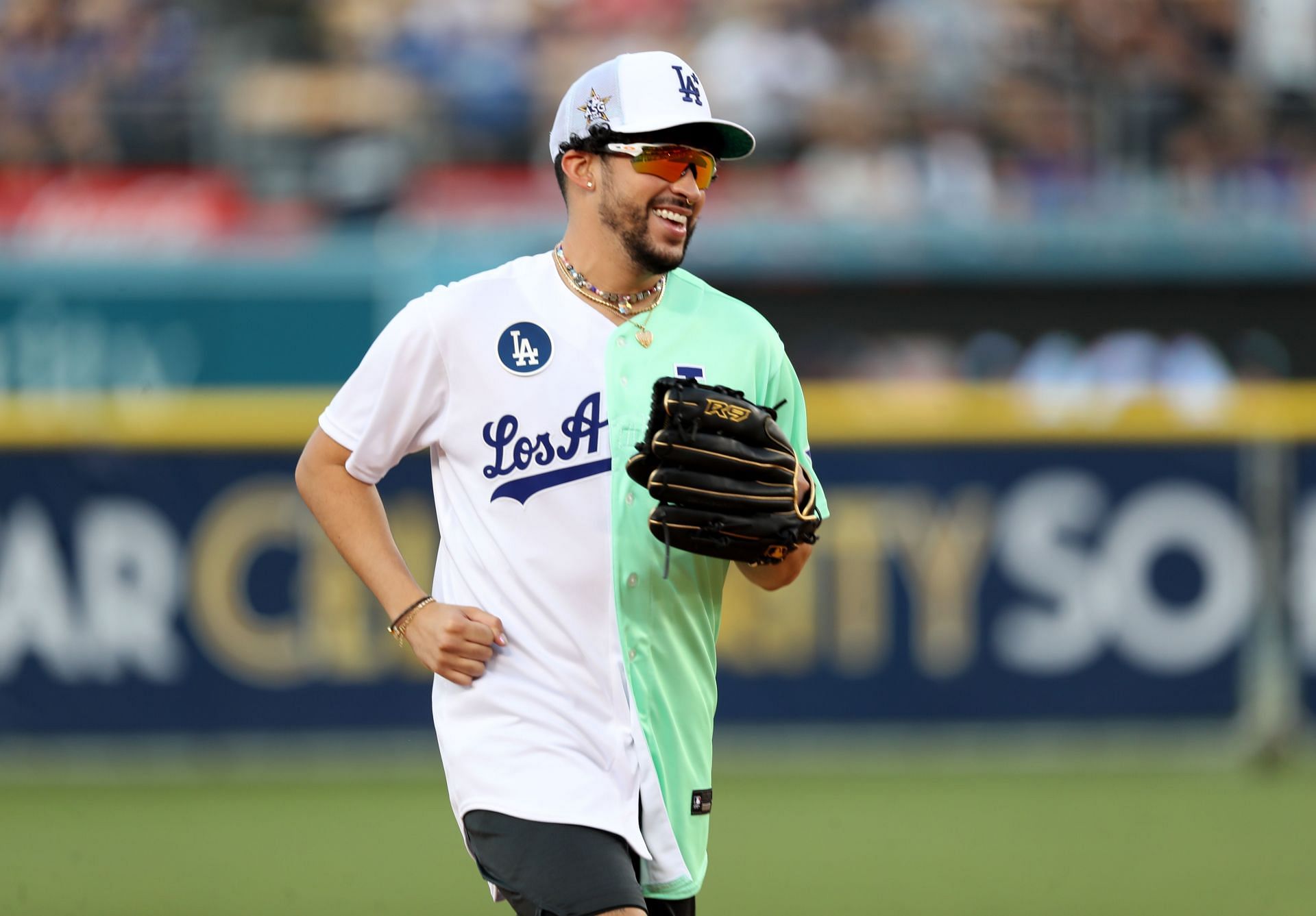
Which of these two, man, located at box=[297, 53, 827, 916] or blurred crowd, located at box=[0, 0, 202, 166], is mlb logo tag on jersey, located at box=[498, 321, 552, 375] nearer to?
man, located at box=[297, 53, 827, 916]

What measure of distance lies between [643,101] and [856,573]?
7741 millimetres

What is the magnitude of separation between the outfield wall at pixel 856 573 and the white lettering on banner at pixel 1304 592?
13 mm

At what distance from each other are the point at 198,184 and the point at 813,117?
16.1 ft

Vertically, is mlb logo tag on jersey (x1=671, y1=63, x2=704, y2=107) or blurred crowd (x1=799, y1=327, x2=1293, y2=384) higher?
blurred crowd (x1=799, y1=327, x2=1293, y2=384)

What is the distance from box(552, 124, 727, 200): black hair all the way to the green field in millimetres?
4164

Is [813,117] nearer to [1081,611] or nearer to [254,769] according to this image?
[1081,611]

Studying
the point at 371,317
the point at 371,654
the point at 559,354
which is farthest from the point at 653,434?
the point at 371,317

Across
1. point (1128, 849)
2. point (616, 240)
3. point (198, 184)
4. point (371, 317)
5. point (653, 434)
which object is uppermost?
point (198, 184)

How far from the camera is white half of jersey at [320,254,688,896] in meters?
4.10

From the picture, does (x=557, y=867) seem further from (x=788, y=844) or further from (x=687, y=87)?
(x=788, y=844)

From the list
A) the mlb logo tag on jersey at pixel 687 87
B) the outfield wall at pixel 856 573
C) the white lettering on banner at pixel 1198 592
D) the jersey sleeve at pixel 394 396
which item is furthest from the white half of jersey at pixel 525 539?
the white lettering on banner at pixel 1198 592

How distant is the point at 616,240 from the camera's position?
14.0ft

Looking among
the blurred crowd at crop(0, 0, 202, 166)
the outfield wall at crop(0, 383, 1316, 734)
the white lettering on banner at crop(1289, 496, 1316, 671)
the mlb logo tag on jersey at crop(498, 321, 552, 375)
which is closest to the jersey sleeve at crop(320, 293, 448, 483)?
the mlb logo tag on jersey at crop(498, 321, 552, 375)

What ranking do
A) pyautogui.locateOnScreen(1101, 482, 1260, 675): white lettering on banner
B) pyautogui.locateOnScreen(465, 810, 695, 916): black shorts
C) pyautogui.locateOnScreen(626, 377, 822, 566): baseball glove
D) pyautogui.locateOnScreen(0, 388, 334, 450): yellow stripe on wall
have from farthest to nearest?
pyautogui.locateOnScreen(1101, 482, 1260, 675): white lettering on banner < pyautogui.locateOnScreen(0, 388, 334, 450): yellow stripe on wall < pyautogui.locateOnScreen(626, 377, 822, 566): baseball glove < pyautogui.locateOnScreen(465, 810, 695, 916): black shorts
